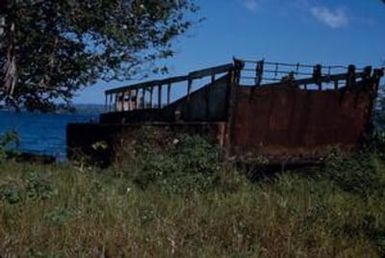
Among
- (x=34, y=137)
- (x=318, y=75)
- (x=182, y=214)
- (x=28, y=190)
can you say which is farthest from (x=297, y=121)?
(x=34, y=137)

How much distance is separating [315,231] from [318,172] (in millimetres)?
5005

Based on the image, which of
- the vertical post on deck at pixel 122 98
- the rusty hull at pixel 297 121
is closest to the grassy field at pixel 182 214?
the rusty hull at pixel 297 121

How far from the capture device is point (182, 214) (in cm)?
725

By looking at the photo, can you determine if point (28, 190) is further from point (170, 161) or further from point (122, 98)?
point (122, 98)

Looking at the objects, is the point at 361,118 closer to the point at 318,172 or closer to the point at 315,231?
the point at 318,172

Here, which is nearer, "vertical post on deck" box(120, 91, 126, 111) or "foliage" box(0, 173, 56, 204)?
"foliage" box(0, 173, 56, 204)

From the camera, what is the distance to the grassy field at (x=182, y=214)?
605 centimetres

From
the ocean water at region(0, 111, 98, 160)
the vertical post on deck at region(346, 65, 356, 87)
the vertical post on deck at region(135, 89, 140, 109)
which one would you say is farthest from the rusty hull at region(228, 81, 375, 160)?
the vertical post on deck at region(135, 89, 140, 109)

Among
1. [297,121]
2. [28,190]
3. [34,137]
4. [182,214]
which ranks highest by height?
[297,121]

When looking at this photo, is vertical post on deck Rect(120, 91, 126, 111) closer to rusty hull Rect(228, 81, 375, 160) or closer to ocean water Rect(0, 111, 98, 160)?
ocean water Rect(0, 111, 98, 160)

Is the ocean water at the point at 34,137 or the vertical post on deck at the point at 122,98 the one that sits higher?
the vertical post on deck at the point at 122,98

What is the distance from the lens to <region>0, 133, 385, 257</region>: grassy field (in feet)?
19.9

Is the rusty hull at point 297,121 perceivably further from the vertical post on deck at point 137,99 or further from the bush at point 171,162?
the vertical post on deck at point 137,99

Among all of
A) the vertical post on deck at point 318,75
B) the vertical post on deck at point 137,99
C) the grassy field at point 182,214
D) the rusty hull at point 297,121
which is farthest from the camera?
the vertical post on deck at point 137,99
